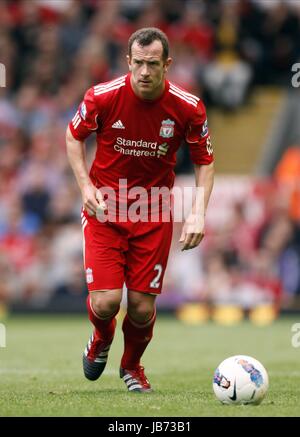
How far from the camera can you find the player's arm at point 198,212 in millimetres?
7570

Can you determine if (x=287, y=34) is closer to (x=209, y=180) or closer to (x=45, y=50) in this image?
(x=45, y=50)

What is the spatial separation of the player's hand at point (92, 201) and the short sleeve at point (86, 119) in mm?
Result: 441

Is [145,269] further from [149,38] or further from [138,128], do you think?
[149,38]

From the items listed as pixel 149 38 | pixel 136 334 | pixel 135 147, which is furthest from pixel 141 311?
pixel 149 38

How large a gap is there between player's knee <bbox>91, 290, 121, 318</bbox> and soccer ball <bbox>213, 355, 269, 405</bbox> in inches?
39.8

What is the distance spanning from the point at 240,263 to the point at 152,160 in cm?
810

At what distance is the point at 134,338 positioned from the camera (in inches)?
322

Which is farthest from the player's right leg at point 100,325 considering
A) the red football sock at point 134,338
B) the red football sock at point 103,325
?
the red football sock at point 134,338

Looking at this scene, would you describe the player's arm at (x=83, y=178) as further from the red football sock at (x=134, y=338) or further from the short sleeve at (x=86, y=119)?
the red football sock at (x=134, y=338)

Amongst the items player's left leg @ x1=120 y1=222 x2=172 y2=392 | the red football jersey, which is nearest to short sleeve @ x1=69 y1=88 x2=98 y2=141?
the red football jersey

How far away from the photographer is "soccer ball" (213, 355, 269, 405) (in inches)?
275

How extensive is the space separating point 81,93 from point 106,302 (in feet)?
34.5

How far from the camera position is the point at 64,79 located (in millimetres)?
18609

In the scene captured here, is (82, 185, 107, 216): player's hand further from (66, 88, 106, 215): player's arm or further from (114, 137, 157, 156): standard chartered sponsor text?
(114, 137, 157, 156): standard chartered sponsor text
